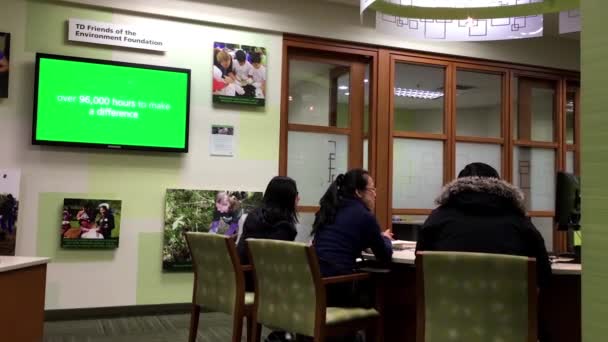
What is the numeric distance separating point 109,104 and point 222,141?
3.30 feet

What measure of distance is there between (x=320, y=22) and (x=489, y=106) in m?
2.31

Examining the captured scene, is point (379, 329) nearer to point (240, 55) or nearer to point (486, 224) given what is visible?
point (486, 224)

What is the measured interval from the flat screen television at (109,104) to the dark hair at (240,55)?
0.51 meters

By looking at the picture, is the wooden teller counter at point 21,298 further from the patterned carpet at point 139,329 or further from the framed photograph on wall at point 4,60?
the framed photograph on wall at point 4,60

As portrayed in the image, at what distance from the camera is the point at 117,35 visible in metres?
4.69

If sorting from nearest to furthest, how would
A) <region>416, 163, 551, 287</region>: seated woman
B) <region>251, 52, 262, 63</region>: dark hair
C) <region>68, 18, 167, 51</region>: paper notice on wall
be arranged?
<region>416, 163, 551, 287</region>: seated woman
<region>68, 18, 167, 51</region>: paper notice on wall
<region>251, 52, 262, 63</region>: dark hair

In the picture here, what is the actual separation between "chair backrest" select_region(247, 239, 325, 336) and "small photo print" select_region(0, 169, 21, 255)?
253 cm

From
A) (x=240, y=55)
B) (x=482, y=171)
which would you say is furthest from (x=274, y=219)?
(x=240, y=55)

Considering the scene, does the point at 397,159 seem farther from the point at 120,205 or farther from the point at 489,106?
the point at 120,205

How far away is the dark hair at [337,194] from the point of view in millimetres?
2979

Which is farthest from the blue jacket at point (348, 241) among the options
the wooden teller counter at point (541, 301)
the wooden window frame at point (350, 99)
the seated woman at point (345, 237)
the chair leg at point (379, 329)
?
the wooden window frame at point (350, 99)

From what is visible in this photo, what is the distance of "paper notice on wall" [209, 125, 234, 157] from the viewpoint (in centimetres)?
500

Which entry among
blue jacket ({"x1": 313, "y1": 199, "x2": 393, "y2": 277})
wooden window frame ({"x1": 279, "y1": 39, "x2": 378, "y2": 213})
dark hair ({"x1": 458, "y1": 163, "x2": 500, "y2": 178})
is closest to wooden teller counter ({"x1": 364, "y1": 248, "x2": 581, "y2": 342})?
blue jacket ({"x1": 313, "y1": 199, "x2": 393, "y2": 277})

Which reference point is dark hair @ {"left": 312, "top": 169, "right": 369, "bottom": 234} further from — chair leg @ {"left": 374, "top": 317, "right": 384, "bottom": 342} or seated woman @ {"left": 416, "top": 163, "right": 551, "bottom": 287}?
seated woman @ {"left": 416, "top": 163, "right": 551, "bottom": 287}
